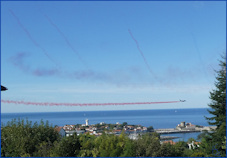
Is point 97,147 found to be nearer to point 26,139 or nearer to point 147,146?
point 147,146

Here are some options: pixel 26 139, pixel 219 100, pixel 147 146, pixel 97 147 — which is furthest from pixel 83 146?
pixel 219 100

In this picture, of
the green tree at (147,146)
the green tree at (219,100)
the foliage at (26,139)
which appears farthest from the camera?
the green tree at (219,100)

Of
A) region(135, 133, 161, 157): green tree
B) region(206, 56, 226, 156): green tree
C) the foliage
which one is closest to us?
region(135, 133, 161, 157): green tree

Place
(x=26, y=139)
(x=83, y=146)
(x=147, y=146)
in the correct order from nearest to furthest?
(x=147, y=146) → (x=83, y=146) → (x=26, y=139)

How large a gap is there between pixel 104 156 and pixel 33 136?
4667 mm

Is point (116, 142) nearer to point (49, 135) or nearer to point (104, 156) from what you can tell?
point (104, 156)

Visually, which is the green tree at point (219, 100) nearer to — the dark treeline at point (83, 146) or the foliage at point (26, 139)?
the dark treeline at point (83, 146)

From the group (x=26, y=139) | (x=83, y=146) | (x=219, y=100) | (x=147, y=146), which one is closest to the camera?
(x=147, y=146)

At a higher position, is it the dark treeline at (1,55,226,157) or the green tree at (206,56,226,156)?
the green tree at (206,56,226,156)

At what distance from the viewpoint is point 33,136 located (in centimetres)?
1418

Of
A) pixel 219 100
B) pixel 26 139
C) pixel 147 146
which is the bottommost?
pixel 147 146

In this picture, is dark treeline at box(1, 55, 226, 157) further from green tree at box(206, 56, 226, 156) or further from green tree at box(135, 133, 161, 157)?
green tree at box(206, 56, 226, 156)

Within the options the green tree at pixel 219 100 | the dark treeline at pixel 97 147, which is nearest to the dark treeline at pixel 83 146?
the dark treeline at pixel 97 147

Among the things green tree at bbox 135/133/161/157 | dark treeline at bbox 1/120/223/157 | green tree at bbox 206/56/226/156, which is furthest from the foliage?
green tree at bbox 206/56/226/156
